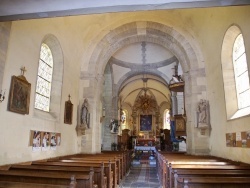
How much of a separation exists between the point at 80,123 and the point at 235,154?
6.02m

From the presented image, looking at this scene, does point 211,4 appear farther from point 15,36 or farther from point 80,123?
point 80,123

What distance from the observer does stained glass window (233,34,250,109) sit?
6.80 metres

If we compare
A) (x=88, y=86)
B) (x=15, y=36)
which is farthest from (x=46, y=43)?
(x=88, y=86)

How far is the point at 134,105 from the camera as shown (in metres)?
26.4

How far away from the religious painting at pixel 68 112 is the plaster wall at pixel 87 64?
0.76 feet

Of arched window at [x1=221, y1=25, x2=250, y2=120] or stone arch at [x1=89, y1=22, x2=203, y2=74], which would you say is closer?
arched window at [x1=221, y1=25, x2=250, y2=120]

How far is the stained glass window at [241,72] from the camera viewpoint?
680 centimetres

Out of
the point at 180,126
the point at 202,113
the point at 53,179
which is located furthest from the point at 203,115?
the point at 53,179

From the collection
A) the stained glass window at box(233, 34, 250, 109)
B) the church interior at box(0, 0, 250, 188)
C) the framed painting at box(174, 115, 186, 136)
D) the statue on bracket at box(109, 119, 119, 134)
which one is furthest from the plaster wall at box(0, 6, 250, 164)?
the statue on bracket at box(109, 119, 119, 134)

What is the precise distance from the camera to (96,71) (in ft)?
35.4

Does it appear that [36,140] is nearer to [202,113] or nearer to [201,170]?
[201,170]

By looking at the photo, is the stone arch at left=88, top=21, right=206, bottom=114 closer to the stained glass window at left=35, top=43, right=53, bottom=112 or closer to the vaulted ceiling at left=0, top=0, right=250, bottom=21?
the stained glass window at left=35, top=43, right=53, bottom=112

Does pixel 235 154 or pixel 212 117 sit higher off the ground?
pixel 212 117

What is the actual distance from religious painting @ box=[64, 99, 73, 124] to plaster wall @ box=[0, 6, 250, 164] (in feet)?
0.76
